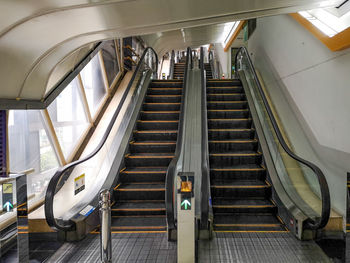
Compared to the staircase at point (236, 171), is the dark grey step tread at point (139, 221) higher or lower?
lower

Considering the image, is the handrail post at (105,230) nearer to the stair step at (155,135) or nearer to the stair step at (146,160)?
→ the stair step at (146,160)

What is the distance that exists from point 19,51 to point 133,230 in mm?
2718

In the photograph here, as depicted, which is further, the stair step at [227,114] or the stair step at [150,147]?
the stair step at [227,114]

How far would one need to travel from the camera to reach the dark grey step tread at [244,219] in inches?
140

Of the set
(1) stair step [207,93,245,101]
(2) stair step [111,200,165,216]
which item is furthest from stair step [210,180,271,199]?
(1) stair step [207,93,245,101]

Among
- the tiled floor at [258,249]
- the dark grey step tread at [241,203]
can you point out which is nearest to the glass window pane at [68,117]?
the dark grey step tread at [241,203]

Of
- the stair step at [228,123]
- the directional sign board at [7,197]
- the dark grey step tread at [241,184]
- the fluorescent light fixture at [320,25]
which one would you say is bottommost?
the dark grey step tread at [241,184]

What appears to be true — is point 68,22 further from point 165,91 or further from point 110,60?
point 110,60

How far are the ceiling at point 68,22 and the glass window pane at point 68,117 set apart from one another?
106 cm

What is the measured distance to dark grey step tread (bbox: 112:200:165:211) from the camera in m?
3.77

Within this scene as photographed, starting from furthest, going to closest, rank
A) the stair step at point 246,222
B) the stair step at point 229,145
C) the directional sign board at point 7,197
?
the stair step at point 229,145
the stair step at point 246,222
the directional sign board at point 7,197

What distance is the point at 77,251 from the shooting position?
294 cm

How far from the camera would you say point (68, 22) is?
104 inches

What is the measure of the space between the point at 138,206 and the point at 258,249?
1887 millimetres
